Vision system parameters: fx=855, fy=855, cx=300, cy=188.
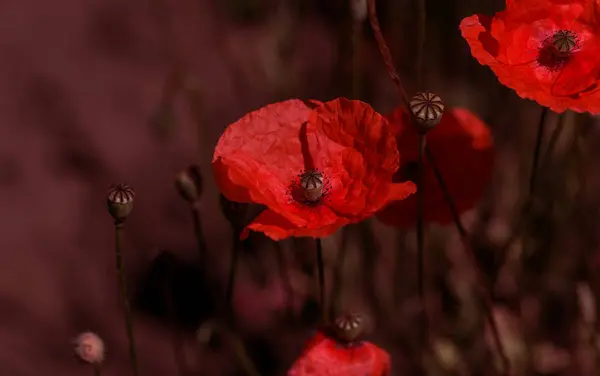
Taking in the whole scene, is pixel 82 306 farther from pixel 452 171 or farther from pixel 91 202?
pixel 452 171

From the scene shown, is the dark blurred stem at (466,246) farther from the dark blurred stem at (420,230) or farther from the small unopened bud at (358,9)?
the small unopened bud at (358,9)

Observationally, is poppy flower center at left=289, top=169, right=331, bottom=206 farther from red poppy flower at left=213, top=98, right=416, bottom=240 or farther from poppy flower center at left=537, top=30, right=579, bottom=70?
poppy flower center at left=537, top=30, right=579, bottom=70

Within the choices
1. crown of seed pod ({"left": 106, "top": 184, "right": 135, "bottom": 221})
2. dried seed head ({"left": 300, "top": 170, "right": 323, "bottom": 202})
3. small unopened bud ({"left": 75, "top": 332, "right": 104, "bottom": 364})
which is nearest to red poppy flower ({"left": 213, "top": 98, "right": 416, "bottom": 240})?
dried seed head ({"left": 300, "top": 170, "right": 323, "bottom": 202})

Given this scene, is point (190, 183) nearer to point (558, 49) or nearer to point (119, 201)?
point (119, 201)

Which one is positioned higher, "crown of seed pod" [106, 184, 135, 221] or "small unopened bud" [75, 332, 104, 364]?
"crown of seed pod" [106, 184, 135, 221]

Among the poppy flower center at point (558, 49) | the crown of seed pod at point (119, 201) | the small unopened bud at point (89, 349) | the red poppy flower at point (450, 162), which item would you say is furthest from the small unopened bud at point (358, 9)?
the small unopened bud at point (89, 349)
